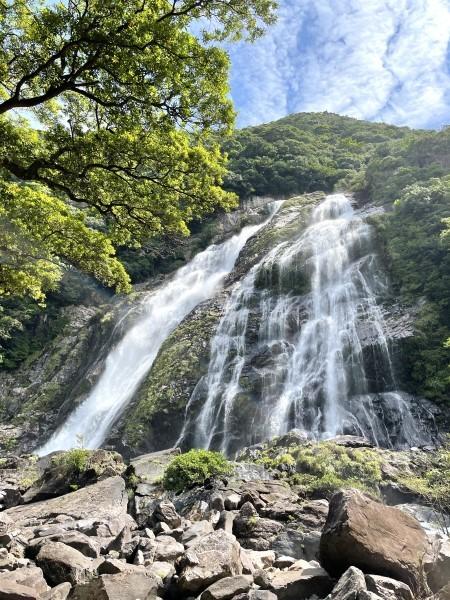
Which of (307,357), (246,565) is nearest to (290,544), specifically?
(246,565)

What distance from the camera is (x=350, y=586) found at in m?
3.89

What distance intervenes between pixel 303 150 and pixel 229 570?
2187 inches

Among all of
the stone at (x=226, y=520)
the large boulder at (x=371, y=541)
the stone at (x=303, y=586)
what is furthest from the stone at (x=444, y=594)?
the stone at (x=226, y=520)

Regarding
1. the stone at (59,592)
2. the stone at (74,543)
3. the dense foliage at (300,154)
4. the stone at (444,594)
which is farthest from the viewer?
the dense foliage at (300,154)

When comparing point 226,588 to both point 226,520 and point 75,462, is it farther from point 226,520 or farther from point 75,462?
point 75,462

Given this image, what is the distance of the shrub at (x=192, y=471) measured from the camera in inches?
427

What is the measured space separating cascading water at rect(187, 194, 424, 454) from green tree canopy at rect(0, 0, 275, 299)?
448 inches

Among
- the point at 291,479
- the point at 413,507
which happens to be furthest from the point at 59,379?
the point at 413,507

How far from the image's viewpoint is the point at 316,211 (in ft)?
115

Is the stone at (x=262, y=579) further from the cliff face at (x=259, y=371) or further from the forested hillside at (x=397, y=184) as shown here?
the forested hillside at (x=397, y=184)

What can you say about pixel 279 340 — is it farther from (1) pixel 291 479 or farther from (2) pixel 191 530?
(2) pixel 191 530

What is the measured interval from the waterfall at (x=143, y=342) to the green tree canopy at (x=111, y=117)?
14.8 m

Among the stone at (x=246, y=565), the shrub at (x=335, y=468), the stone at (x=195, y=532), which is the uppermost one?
the stone at (x=246, y=565)

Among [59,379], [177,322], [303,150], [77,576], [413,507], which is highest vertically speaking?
[303,150]
